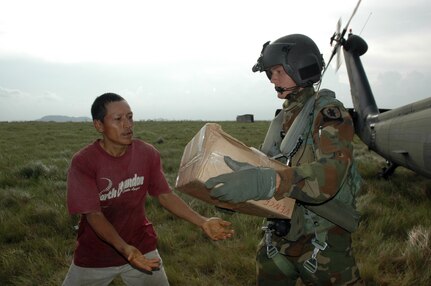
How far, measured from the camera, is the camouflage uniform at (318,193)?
2129 mm

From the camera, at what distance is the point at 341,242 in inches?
105

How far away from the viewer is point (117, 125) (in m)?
3.04

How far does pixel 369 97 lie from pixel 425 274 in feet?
25.2

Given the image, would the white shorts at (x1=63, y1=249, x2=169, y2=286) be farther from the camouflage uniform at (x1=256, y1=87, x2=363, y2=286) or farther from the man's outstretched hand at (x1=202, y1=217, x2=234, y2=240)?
the camouflage uniform at (x1=256, y1=87, x2=363, y2=286)

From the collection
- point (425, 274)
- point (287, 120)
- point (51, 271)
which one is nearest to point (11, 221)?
point (51, 271)

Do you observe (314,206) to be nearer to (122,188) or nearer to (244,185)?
(244,185)

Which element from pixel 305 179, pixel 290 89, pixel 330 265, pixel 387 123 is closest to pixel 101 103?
pixel 290 89

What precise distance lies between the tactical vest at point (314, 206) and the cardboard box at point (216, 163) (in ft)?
0.93

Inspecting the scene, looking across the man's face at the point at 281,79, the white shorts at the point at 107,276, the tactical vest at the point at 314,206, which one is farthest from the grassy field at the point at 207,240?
the man's face at the point at 281,79

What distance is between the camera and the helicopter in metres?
5.95

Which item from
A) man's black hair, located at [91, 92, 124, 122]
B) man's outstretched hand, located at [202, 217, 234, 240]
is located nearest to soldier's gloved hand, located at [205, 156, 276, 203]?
man's outstretched hand, located at [202, 217, 234, 240]

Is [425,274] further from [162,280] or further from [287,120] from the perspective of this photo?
[162,280]

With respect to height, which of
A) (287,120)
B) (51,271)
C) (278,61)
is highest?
(278,61)

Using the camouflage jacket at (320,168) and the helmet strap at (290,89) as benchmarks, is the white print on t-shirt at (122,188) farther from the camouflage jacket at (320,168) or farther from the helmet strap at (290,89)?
the helmet strap at (290,89)
